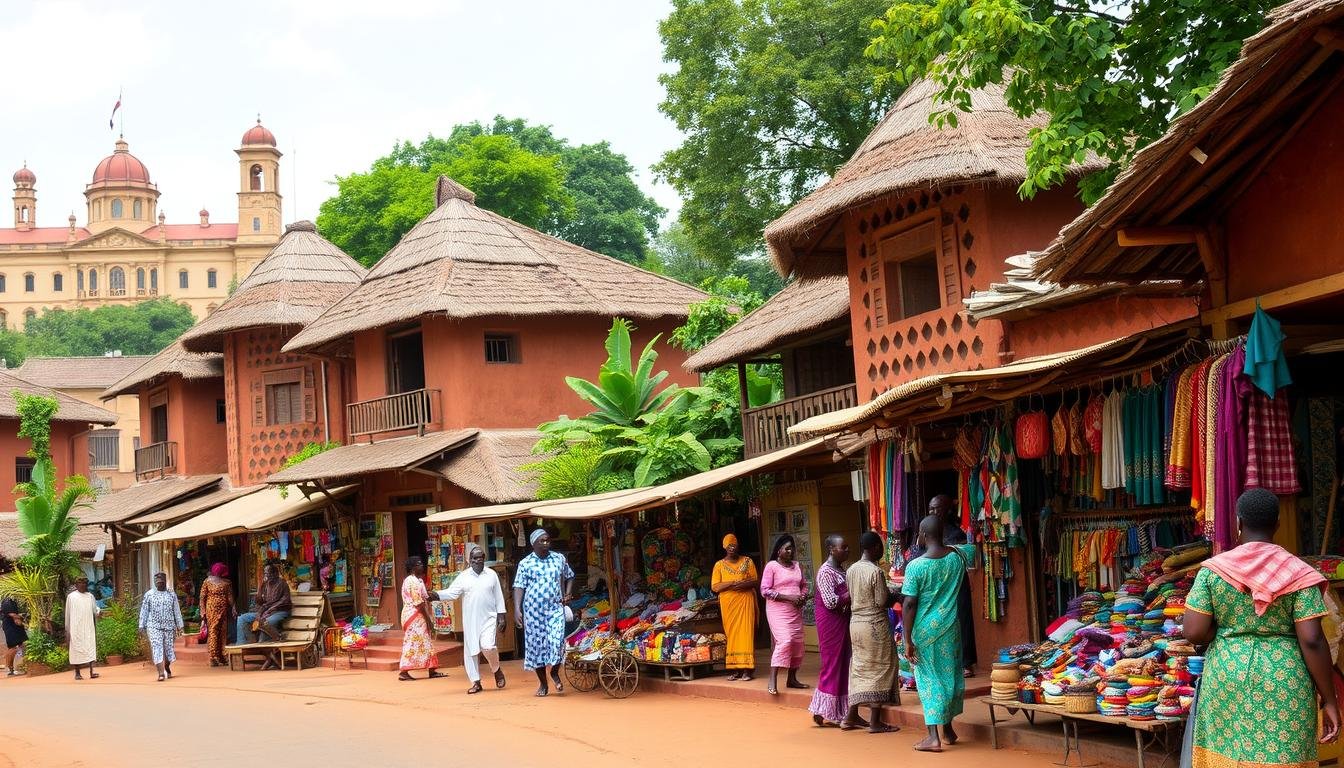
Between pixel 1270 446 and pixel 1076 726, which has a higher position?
pixel 1270 446

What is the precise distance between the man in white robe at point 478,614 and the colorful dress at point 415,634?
2.22 meters

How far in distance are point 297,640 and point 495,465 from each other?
4.13 metres

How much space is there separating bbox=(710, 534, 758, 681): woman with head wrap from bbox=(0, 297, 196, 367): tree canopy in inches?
→ 3196

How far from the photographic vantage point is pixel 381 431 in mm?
21828

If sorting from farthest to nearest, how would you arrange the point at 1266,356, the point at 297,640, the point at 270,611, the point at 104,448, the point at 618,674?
1. the point at 104,448
2. the point at 270,611
3. the point at 297,640
4. the point at 618,674
5. the point at 1266,356

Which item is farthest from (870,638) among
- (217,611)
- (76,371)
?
(76,371)

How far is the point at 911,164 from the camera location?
13211mm

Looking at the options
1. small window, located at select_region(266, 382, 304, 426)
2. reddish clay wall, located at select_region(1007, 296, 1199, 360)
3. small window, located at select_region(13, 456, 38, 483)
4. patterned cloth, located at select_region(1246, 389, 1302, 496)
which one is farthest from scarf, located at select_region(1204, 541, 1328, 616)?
small window, located at select_region(13, 456, 38, 483)

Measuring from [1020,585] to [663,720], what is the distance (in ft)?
10.8

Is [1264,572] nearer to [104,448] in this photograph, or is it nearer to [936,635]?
[936,635]

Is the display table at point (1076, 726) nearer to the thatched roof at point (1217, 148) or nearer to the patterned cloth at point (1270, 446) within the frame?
the patterned cloth at point (1270, 446)

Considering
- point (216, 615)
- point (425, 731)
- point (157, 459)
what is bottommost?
point (425, 731)

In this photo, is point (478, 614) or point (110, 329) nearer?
point (478, 614)

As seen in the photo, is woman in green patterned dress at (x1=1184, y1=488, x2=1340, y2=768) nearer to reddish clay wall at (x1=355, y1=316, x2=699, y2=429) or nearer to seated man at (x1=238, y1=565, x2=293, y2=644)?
reddish clay wall at (x1=355, y1=316, x2=699, y2=429)
